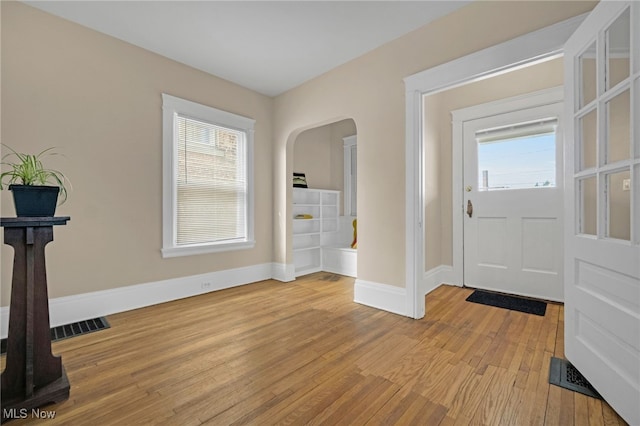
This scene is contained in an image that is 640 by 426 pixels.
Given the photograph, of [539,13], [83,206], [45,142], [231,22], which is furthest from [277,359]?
[539,13]

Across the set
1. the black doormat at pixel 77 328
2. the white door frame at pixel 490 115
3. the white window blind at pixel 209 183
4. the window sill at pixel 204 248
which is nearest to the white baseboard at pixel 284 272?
the window sill at pixel 204 248

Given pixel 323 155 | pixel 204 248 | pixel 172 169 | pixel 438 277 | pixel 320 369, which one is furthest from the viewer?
pixel 323 155

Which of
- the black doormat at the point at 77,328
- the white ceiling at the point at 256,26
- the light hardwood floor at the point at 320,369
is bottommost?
the light hardwood floor at the point at 320,369

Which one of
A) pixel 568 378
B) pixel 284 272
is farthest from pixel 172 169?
pixel 568 378

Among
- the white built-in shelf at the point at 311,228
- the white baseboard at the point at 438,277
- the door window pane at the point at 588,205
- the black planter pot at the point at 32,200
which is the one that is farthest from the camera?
the white built-in shelf at the point at 311,228

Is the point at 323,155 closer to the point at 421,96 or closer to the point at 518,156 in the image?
the point at 421,96

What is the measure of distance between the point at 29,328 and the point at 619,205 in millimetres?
3027

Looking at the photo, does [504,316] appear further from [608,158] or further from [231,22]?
[231,22]

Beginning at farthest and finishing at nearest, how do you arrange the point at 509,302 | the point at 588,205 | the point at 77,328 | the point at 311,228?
the point at 311,228, the point at 509,302, the point at 77,328, the point at 588,205

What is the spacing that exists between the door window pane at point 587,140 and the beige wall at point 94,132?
3500 mm

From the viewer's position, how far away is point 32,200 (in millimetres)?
1466

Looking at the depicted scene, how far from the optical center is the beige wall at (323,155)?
4.81m

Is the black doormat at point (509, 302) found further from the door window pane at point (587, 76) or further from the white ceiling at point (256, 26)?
the white ceiling at point (256, 26)

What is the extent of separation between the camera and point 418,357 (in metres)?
1.90
